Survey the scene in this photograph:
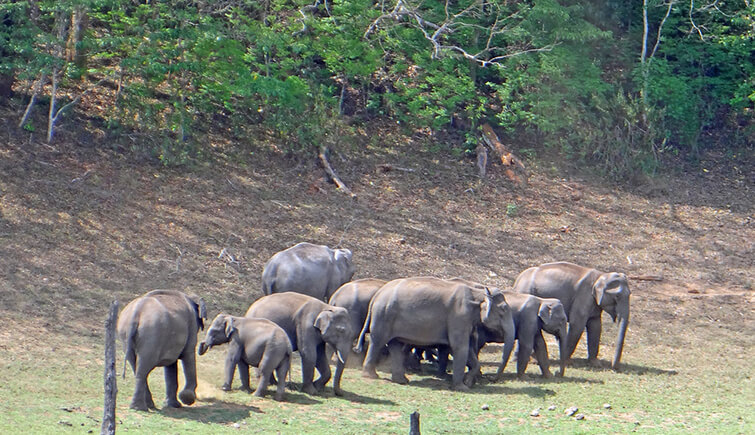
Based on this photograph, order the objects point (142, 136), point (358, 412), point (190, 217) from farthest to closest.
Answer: point (142, 136) → point (190, 217) → point (358, 412)

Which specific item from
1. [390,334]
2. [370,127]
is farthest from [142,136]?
[390,334]

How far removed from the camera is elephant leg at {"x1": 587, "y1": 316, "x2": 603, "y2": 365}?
16.7 metres

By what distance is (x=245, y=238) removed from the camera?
21.0 meters

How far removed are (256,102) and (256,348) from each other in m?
14.1

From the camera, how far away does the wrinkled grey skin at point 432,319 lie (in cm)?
1471

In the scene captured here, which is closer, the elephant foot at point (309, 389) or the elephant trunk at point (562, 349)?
the elephant foot at point (309, 389)

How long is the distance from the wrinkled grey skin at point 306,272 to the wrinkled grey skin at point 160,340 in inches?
166

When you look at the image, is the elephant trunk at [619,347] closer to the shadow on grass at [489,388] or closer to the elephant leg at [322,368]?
the shadow on grass at [489,388]

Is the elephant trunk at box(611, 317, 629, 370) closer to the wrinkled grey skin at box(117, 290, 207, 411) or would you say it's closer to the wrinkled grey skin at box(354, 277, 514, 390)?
the wrinkled grey skin at box(354, 277, 514, 390)

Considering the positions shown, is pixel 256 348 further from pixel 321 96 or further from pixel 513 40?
A: pixel 513 40

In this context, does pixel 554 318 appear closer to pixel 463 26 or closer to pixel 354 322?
pixel 354 322

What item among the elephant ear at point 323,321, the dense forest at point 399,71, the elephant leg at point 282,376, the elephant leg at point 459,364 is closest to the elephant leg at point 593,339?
the elephant leg at point 459,364

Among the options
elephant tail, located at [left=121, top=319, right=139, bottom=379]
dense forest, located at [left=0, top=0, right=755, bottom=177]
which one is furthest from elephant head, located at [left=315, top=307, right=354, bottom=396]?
dense forest, located at [left=0, top=0, right=755, bottom=177]

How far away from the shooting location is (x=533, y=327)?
50.6 ft
